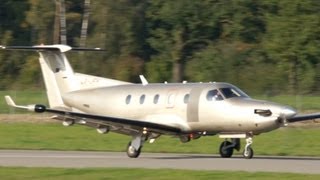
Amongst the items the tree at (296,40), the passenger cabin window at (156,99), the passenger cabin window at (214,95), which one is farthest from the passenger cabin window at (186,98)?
the tree at (296,40)

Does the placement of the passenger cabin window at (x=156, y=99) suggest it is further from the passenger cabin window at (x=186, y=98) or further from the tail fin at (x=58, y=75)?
the tail fin at (x=58, y=75)

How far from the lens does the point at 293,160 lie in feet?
91.4

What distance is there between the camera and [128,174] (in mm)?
22594

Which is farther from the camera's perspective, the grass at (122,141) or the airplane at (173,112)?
the grass at (122,141)

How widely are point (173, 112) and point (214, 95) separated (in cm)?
136

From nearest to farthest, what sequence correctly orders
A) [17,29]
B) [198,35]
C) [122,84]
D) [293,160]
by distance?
[293,160], [122,84], [198,35], [17,29]

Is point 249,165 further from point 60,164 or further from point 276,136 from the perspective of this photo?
point 276,136

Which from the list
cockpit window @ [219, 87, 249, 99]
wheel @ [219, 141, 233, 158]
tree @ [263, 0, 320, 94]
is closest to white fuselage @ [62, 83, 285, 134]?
cockpit window @ [219, 87, 249, 99]

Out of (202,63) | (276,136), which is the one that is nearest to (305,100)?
(276,136)

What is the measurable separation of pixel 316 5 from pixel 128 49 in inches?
575

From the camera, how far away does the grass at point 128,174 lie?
856 inches

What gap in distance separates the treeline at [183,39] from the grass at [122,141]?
14755 millimetres

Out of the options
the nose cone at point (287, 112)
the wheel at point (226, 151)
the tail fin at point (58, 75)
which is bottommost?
the wheel at point (226, 151)

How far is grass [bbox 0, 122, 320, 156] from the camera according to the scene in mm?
33250
